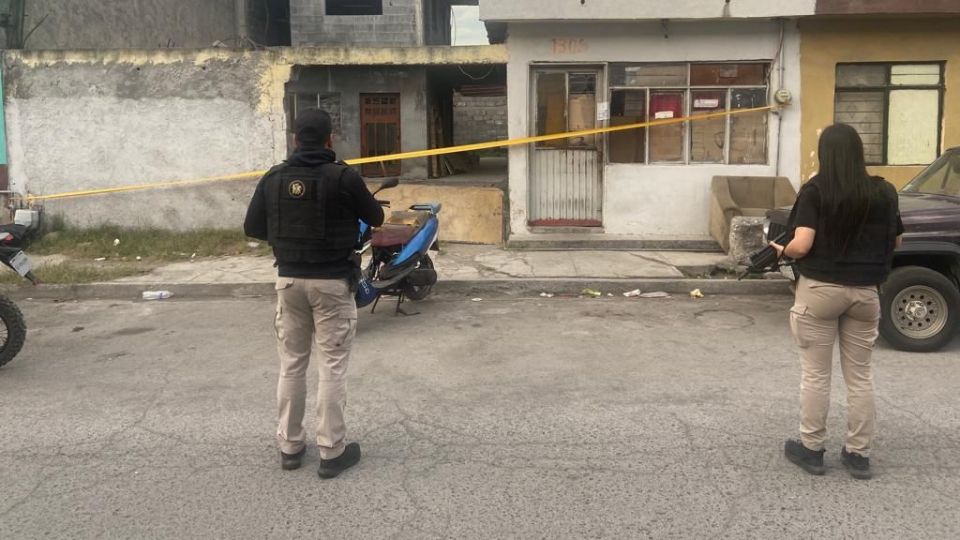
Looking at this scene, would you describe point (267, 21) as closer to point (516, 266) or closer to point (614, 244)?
point (614, 244)

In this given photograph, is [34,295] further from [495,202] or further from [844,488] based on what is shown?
[844,488]

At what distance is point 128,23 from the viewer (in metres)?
15.2

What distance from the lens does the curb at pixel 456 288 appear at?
906 cm

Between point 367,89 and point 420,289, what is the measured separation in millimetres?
10032

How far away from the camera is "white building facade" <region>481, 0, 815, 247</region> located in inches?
442

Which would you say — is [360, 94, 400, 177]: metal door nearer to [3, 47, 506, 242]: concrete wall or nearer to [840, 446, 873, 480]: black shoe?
[3, 47, 506, 242]: concrete wall

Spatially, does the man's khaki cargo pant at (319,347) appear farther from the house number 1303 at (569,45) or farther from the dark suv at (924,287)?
the house number 1303 at (569,45)

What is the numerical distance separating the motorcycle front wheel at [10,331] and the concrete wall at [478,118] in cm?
2298

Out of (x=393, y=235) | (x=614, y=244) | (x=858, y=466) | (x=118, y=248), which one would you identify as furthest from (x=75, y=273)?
(x=858, y=466)

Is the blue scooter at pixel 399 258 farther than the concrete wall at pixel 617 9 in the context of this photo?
No

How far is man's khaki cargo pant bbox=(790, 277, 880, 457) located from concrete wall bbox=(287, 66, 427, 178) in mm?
14121

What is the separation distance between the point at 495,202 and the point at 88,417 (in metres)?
7.42

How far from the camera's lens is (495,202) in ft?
38.3

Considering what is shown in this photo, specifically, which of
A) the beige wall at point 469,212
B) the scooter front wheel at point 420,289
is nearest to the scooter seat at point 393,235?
the scooter front wheel at point 420,289
